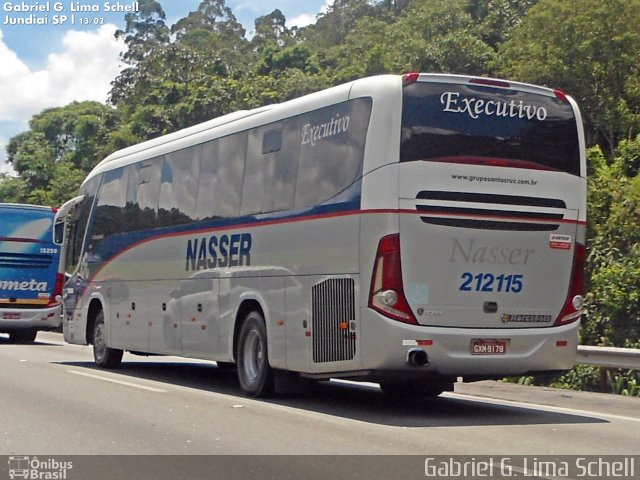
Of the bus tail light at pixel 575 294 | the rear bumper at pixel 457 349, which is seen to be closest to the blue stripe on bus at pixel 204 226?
the rear bumper at pixel 457 349

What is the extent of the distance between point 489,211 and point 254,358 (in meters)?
3.78

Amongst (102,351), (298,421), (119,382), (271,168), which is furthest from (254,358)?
(102,351)

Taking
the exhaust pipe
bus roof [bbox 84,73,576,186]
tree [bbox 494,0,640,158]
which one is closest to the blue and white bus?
bus roof [bbox 84,73,576,186]

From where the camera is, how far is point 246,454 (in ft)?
29.3

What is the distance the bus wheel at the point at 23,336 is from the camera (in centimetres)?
2822

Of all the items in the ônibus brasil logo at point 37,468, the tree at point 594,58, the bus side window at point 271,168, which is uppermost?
the tree at point 594,58

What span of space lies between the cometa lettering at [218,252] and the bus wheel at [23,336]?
549 inches

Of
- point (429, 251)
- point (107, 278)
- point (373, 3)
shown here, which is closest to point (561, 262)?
point (429, 251)

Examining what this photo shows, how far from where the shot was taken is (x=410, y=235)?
36.7ft

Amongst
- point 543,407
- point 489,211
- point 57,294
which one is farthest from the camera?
point 57,294

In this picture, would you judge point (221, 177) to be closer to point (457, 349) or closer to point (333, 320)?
point (333, 320)

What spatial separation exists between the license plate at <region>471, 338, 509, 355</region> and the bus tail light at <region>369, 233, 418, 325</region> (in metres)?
0.70

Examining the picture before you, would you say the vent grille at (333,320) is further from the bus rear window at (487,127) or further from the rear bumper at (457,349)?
the bus rear window at (487,127)

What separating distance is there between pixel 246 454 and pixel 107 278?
32.8 feet
